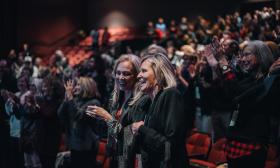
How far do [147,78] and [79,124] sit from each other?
196 centimetres

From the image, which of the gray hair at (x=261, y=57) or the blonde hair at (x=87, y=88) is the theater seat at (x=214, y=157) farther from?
the gray hair at (x=261, y=57)

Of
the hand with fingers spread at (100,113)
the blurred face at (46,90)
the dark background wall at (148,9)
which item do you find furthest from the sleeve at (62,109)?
the dark background wall at (148,9)

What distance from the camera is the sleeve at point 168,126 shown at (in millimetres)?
2904

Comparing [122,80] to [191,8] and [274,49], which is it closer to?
[274,49]

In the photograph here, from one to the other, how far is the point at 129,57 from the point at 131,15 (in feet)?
58.4

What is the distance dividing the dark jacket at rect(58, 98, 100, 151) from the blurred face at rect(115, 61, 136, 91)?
4.05ft

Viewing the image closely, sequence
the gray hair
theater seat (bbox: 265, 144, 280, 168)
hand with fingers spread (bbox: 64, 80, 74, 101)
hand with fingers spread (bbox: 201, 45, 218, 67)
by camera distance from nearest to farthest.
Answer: the gray hair
hand with fingers spread (bbox: 201, 45, 218, 67)
theater seat (bbox: 265, 144, 280, 168)
hand with fingers spread (bbox: 64, 80, 74, 101)

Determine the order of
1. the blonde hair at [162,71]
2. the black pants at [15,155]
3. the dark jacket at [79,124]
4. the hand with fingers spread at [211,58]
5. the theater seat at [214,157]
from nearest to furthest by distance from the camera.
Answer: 1. the blonde hair at [162,71]
2. the hand with fingers spread at [211,58]
3. the dark jacket at [79,124]
4. the theater seat at [214,157]
5. the black pants at [15,155]

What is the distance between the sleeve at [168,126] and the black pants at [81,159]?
2041mm

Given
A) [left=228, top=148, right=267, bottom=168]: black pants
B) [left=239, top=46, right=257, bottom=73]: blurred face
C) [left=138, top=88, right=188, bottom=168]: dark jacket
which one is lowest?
[left=228, top=148, right=267, bottom=168]: black pants

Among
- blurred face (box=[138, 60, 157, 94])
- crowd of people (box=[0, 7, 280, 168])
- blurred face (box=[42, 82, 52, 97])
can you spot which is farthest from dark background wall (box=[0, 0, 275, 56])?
blurred face (box=[138, 60, 157, 94])

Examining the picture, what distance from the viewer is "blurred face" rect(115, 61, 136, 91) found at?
362 centimetres

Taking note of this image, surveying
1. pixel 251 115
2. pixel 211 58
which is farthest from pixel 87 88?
pixel 251 115

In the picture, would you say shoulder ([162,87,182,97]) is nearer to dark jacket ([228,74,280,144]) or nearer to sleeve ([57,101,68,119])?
dark jacket ([228,74,280,144])
